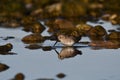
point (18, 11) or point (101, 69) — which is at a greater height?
point (18, 11)

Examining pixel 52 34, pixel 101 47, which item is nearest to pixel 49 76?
pixel 101 47

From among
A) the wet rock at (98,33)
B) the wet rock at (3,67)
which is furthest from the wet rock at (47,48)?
the wet rock at (3,67)

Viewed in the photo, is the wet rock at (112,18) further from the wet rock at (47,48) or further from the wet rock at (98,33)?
the wet rock at (47,48)

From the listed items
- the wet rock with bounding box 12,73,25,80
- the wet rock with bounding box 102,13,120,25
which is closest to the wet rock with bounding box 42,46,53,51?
the wet rock with bounding box 12,73,25,80

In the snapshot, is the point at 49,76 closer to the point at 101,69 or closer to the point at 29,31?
the point at 101,69

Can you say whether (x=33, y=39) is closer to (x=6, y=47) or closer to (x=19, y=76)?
(x=6, y=47)

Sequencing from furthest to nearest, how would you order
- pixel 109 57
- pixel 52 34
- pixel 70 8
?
1. pixel 70 8
2. pixel 52 34
3. pixel 109 57

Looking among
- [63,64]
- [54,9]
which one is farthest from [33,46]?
[54,9]

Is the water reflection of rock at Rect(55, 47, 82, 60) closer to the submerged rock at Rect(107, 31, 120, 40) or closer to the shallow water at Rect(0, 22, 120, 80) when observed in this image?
the shallow water at Rect(0, 22, 120, 80)
